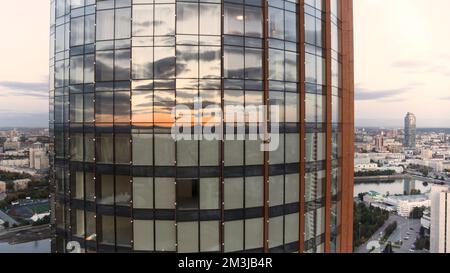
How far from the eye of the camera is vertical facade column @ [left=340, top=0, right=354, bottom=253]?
25641 mm

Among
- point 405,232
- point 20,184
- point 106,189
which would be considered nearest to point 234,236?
point 106,189

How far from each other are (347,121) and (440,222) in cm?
7435

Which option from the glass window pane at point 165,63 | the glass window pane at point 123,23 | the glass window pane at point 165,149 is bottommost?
the glass window pane at point 165,149

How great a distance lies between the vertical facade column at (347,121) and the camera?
1009 inches

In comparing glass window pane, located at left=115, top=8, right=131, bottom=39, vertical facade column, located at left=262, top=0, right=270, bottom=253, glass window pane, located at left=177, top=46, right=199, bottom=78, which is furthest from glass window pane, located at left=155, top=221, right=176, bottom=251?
glass window pane, located at left=115, top=8, right=131, bottom=39

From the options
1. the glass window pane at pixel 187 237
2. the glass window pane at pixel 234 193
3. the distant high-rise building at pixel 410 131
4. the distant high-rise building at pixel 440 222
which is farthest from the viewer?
the distant high-rise building at pixel 410 131

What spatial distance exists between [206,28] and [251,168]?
9459 millimetres

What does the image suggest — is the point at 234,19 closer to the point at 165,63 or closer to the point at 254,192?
the point at 165,63

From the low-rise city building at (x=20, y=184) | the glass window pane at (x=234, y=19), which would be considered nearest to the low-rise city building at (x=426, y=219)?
the glass window pane at (x=234, y=19)

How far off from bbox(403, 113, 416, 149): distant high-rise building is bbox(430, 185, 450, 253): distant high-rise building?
1458 centimetres

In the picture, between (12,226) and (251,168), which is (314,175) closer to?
(251,168)

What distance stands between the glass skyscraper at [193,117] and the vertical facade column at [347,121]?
446cm

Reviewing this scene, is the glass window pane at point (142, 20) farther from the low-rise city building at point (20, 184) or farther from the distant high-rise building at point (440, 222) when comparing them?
the distant high-rise building at point (440, 222)

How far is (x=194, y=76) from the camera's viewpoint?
62.3ft
